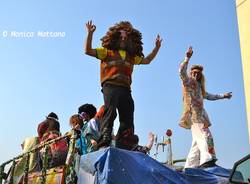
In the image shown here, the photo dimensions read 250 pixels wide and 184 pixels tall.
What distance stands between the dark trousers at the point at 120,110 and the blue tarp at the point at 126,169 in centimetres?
77

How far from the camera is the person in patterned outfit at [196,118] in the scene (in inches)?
219

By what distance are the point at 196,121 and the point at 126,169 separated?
7.15 feet

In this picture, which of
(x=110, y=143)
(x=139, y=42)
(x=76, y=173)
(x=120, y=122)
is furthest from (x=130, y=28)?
(x=76, y=173)

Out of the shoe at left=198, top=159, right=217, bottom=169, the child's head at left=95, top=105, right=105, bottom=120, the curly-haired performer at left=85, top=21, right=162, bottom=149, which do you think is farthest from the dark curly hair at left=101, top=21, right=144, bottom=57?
the shoe at left=198, top=159, right=217, bottom=169

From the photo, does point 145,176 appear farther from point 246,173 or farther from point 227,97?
point 227,97

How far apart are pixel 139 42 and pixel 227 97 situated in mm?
1790

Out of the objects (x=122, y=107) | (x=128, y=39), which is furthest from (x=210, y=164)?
(x=128, y=39)

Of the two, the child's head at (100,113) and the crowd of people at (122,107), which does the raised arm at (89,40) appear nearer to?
the crowd of people at (122,107)

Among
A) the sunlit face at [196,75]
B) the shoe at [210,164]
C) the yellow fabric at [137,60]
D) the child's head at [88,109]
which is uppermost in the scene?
the yellow fabric at [137,60]

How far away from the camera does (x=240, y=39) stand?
991 cm

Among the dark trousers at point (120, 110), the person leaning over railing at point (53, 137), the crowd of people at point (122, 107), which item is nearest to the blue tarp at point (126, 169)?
the crowd of people at point (122, 107)

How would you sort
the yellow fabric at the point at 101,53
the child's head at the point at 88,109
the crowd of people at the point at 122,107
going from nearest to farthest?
the crowd of people at the point at 122,107
the yellow fabric at the point at 101,53
the child's head at the point at 88,109

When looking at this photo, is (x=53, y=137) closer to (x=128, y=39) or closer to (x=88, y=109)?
(x=88, y=109)

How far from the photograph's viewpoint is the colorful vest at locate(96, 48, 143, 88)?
17.3ft
